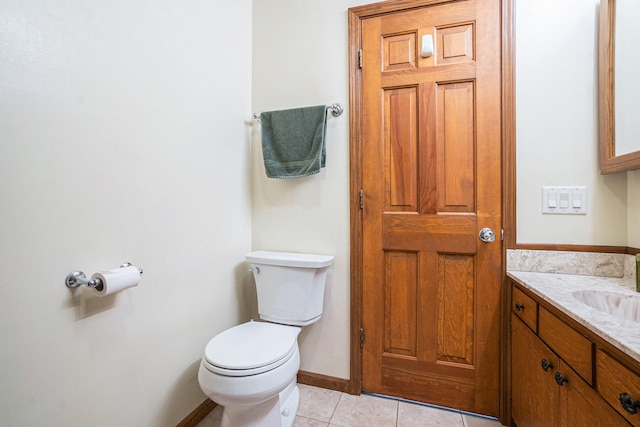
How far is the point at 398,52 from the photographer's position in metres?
1.47

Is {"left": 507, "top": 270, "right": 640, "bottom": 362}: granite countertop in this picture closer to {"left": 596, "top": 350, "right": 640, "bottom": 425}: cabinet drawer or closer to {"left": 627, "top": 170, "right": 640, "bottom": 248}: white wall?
{"left": 596, "top": 350, "right": 640, "bottom": 425}: cabinet drawer

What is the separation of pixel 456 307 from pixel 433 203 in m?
0.54

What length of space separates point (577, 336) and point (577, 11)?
1.42m

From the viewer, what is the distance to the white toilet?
102 cm

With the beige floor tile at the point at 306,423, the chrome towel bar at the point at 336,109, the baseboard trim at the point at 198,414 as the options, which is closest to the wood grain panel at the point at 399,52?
the chrome towel bar at the point at 336,109

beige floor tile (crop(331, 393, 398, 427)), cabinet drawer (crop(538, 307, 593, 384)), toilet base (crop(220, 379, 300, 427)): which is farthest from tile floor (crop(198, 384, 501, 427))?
cabinet drawer (crop(538, 307, 593, 384))

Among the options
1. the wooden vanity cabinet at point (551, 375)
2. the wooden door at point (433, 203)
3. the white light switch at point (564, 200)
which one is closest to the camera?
the wooden vanity cabinet at point (551, 375)

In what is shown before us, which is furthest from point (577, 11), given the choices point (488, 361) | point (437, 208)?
point (488, 361)

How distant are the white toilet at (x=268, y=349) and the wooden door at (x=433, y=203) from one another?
34 centimetres

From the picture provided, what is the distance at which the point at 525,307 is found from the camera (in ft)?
3.70

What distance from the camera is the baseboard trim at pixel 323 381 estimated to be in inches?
62.1

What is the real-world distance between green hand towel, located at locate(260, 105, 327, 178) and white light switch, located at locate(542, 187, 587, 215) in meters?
1.10

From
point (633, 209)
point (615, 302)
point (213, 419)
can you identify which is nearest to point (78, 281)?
point (213, 419)

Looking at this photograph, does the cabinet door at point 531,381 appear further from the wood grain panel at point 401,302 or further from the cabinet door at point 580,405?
the wood grain panel at point 401,302
